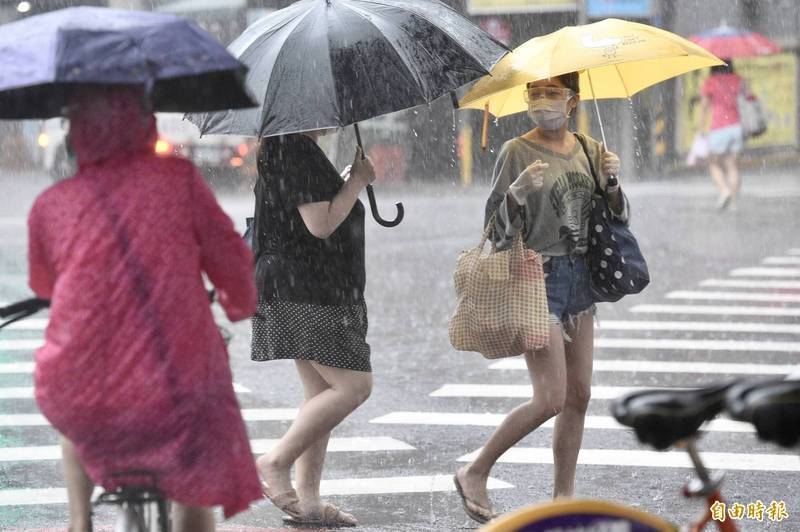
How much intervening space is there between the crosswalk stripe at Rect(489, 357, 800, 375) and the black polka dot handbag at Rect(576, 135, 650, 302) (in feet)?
12.5

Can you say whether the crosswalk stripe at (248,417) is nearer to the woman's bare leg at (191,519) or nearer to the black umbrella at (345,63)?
the black umbrella at (345,63)

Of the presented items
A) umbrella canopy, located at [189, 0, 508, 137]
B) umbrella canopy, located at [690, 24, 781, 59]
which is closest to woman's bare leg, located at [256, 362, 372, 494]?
umbrella canopy, located at [189, 0, 508, 137]

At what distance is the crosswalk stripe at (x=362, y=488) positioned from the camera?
6555 millimetres

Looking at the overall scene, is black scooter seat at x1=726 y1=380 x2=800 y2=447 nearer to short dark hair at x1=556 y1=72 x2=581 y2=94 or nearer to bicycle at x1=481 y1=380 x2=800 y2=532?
bicycle at x1=481 y1=380 x2=800 y2=532

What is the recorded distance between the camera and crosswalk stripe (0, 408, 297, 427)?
26.9ft

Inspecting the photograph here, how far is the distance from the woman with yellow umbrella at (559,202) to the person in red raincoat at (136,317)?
2097 mm

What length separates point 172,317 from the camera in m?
3.55

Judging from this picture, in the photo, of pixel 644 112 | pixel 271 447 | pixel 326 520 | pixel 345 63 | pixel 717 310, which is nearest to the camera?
pixel 345 63

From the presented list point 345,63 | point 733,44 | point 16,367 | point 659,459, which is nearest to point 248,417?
point 16,367

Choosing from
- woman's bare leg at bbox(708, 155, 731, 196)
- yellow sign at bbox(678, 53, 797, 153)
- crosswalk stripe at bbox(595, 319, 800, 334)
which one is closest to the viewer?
crosswalk stripe at bbox(595, 319, 800, 334)

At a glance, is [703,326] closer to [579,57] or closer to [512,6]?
[579,57]

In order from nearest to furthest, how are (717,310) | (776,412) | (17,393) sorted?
(776,412) → (17,393) → (717,310)

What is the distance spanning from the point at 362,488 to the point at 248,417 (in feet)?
5.97

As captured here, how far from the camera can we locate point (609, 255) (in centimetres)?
567
